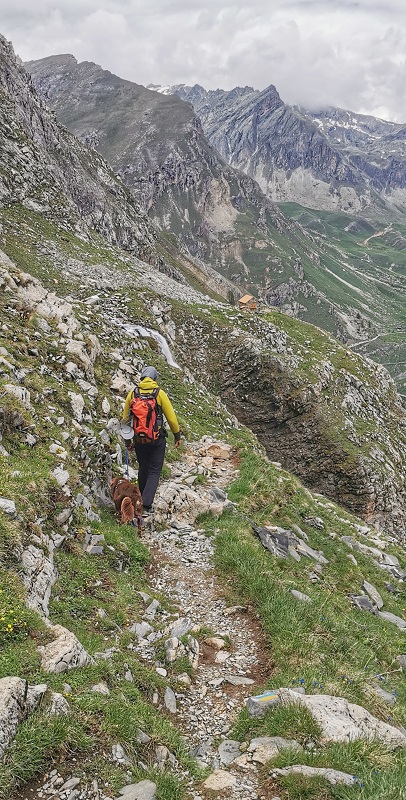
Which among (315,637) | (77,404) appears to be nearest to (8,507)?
(315,637)

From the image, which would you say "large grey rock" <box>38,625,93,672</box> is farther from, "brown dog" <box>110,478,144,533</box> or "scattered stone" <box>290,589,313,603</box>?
"brown dog" <box>110,478,144,533</box>

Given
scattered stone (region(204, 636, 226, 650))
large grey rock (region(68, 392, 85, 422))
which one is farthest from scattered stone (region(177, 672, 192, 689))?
large grey rock (region(68, 392, 85, 422))

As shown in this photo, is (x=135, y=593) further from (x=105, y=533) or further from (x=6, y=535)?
(x=6, y=535)

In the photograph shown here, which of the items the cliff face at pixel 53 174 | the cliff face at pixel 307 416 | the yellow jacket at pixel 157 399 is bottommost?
the cliff face at pixel 307 416

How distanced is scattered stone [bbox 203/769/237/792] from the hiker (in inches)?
309

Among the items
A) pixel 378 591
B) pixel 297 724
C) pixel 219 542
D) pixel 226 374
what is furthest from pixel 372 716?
pixel 226 374

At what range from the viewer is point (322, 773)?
223 inches

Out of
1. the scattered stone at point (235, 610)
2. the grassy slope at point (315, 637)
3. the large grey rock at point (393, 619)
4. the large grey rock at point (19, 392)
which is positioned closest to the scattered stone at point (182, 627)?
the scattered stone at point (235, 610)

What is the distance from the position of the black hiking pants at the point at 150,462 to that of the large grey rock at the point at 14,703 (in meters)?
7.76

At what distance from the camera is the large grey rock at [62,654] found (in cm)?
630

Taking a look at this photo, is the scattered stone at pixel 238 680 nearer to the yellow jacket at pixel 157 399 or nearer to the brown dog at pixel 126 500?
the brown dog at pixel 126 500

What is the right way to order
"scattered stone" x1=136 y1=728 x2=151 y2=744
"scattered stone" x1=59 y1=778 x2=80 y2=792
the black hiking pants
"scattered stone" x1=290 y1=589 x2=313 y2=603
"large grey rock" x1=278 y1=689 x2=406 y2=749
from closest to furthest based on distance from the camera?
"scattered stone" x1=59 y1=778 x2=80 y2=792 < "scattered stone" x1=136 y1=728 x2=151 y2=744 < "large grey rock" x1=278 y1=689 x2=406 y2=749 < "scattered stone" x1=290 y1=589 x2=313 y2=603 < the black hiking pants

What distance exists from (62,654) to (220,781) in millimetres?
2547

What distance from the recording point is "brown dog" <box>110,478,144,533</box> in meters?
12.8
